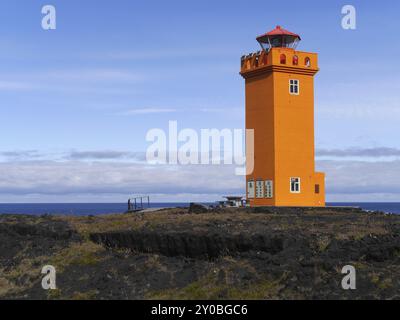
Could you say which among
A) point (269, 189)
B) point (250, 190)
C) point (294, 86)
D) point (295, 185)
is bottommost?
point (250, 190)

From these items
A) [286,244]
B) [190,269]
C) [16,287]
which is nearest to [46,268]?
[16,287]

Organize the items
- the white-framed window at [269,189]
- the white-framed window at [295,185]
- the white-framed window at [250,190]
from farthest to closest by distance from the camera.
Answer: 1. the white-framed window at [250,190]
2. the white-framed window at [295,185]
3. the white-framed window at [269,189]

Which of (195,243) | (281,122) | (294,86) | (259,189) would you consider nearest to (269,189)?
(259,189)

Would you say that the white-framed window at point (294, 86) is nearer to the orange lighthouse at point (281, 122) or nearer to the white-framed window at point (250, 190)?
the orange lighthouse at point (281, 122)

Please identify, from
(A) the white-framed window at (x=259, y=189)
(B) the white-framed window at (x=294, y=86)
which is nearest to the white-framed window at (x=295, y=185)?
(A) the white-framed window at (x=259, y=189)

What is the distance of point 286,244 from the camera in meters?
21.0

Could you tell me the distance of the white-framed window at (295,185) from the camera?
1602 inches

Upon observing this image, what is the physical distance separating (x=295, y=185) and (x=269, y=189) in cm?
198

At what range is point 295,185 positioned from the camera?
40.9 metres

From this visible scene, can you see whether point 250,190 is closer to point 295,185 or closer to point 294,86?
point 295,185

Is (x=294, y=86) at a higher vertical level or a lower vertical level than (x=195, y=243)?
higher

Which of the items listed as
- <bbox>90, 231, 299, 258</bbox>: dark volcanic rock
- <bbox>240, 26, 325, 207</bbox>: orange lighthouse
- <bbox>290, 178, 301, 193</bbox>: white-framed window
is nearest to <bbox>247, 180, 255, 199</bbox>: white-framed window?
<bbox>240, 26, 325, 207</bbox>: orange lighthouse

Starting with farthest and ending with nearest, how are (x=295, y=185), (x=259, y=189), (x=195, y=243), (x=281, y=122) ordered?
(x=259, y=189)
(x=295, y=185)
(x=281, y=122)
(x=195, y=243)
